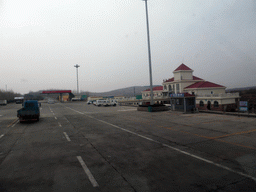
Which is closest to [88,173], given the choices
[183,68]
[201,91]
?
[201,91]

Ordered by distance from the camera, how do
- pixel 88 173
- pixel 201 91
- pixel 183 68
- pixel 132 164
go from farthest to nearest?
pixel 183 68 → pixel 201 91 → pixel 132 164 → pixel 88 173

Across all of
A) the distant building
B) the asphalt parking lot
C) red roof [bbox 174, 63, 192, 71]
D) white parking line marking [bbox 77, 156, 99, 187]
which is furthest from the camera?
red roof [bbox 174, 63, 192, 71]

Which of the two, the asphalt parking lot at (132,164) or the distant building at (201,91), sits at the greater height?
the distant building at (201,91)

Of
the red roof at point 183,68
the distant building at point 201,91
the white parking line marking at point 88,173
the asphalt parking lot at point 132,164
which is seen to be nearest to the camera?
the asphalt parking lot at point 132,164

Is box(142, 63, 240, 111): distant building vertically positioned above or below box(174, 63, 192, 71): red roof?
below

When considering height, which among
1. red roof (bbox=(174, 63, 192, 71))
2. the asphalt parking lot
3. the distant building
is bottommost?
the asphalt parking lot

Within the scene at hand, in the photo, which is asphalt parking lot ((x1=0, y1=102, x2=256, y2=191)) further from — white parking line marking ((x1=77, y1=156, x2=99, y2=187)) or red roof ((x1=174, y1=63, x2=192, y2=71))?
red roof ((x1=174, y1=63, x2=192, y2=71))

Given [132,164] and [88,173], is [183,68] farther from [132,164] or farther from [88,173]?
[88,173]

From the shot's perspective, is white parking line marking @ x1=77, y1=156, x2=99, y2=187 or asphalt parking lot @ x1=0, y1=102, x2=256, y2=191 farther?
white parking line marking @ x1=77, y1=156, x2=99, y2=187

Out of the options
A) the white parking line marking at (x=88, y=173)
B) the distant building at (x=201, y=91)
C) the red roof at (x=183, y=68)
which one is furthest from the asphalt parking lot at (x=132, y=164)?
the red roof at (x=183, y=68)

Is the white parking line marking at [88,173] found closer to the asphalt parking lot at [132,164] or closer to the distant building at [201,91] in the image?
the asphalt parking lot at [132,164]

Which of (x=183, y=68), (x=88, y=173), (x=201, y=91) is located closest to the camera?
(x=88, y=173)

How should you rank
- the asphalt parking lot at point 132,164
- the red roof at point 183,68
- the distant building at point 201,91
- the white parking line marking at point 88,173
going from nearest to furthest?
the asphalt parking lot at point 132,164
the white parking line marking at point 88,173
the distant building at point 201,91
the red roof at point 183,68

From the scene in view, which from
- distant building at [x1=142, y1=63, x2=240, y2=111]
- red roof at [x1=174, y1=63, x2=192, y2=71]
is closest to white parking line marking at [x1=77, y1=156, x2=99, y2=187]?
distant building at [x1=142, y1=63, x2=240, y2=111]
